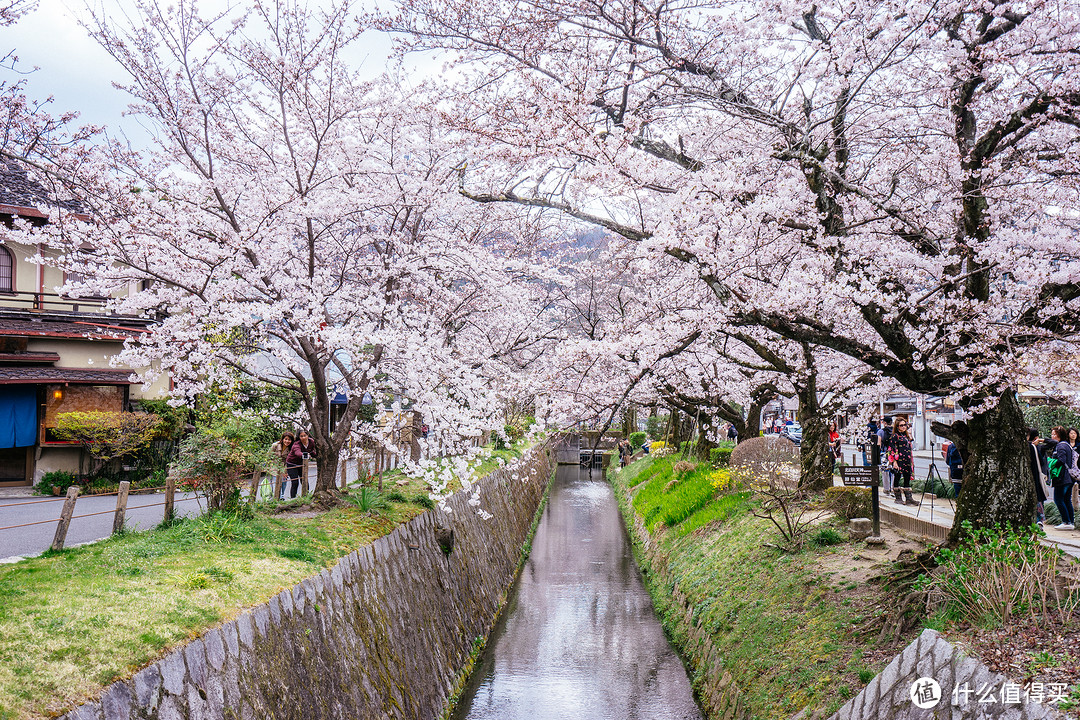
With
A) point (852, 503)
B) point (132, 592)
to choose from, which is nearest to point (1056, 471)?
point (852, 503)

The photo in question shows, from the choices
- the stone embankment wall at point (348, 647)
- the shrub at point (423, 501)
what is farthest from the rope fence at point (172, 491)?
the stone embankment wall at point (348, 647)

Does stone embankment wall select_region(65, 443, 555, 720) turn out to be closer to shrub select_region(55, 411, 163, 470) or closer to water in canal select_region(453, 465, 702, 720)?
water in canal select_region(453, 465, 702, 720)

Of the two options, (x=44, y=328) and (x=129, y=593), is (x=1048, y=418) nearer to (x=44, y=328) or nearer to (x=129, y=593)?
(x=129, y=593)

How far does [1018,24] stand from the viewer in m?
6.13

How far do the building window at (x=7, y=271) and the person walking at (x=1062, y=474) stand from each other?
25016mm

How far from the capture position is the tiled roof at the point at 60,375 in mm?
17344

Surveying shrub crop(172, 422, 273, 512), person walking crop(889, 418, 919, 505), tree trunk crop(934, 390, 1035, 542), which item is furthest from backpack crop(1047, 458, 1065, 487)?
shrub crop(172, 422, 273, 512)

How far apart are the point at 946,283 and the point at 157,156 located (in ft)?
34.8

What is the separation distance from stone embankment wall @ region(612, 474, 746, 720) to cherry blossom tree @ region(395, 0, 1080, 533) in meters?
3.93

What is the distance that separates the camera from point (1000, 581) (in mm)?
5535

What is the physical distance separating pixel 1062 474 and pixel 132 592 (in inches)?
505

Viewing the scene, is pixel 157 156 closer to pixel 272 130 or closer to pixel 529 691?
pixel 272 130

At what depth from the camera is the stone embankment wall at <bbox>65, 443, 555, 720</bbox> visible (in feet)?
15.6

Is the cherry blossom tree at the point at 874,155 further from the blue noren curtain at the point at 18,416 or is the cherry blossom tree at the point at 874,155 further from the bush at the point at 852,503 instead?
the blue noren curtain at the point at 18,416
